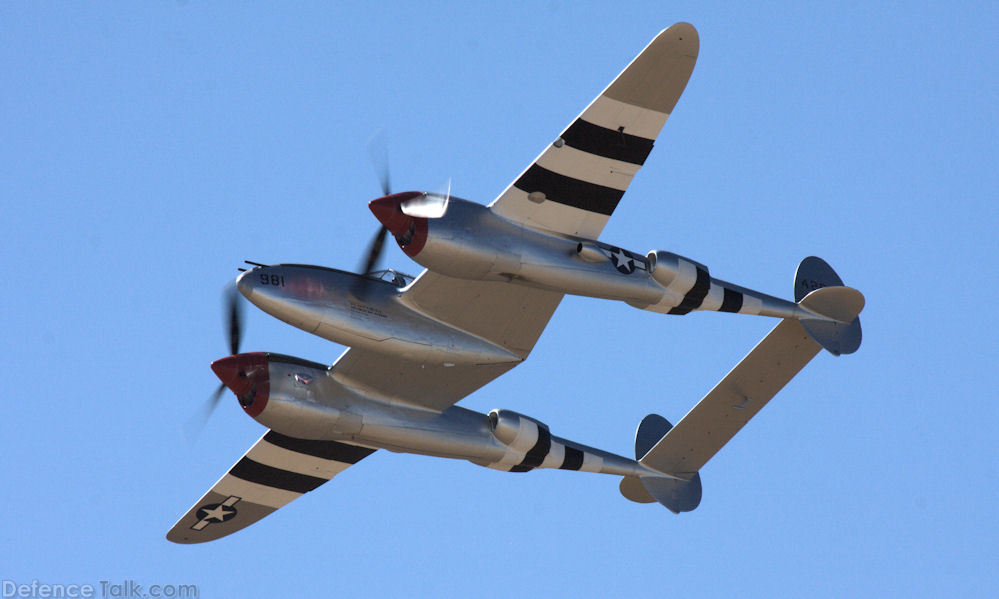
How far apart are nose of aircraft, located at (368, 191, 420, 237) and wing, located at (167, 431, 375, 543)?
8543mm

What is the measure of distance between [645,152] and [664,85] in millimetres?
1332

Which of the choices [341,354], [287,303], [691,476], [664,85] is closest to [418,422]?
[341,354]

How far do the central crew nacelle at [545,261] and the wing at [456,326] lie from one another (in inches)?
61.6

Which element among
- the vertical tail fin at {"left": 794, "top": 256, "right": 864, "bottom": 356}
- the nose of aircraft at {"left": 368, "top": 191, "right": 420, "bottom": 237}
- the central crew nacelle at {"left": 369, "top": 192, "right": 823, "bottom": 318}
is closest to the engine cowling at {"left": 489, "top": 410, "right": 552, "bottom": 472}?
the central crew nacelle at {"left": 369, "top": 192, "right": 823, "bottom": 318}

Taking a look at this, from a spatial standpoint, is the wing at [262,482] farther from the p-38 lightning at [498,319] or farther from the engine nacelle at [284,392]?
the engine nacelle at [284,392]

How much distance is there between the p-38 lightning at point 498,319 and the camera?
25672 millimetres

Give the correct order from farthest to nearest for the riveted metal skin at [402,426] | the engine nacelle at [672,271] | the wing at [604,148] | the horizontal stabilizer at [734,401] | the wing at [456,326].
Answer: the horizontal stabilizer at [734,401], the riveted metal skin at [402,426], the wing at [456,326], the engine nacelle at [672,271], the wing at [604,148]

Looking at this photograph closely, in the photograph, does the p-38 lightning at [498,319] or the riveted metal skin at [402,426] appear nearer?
the p-38 lightning at [498,319]

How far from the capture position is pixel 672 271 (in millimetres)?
26969

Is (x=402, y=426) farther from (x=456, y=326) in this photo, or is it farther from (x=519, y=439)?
(x=456, y=326)

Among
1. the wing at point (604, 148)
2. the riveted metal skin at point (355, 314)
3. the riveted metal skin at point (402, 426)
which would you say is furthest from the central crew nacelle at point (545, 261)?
the riveted metal skin at point (402, 426)

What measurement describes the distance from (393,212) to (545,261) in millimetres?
2955

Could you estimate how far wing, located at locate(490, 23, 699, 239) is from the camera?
25.6 m

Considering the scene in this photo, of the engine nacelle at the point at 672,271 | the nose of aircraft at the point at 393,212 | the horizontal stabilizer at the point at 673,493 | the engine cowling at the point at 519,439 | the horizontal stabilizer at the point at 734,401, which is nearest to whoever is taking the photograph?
the nose of aircraft at the point at 393,212
